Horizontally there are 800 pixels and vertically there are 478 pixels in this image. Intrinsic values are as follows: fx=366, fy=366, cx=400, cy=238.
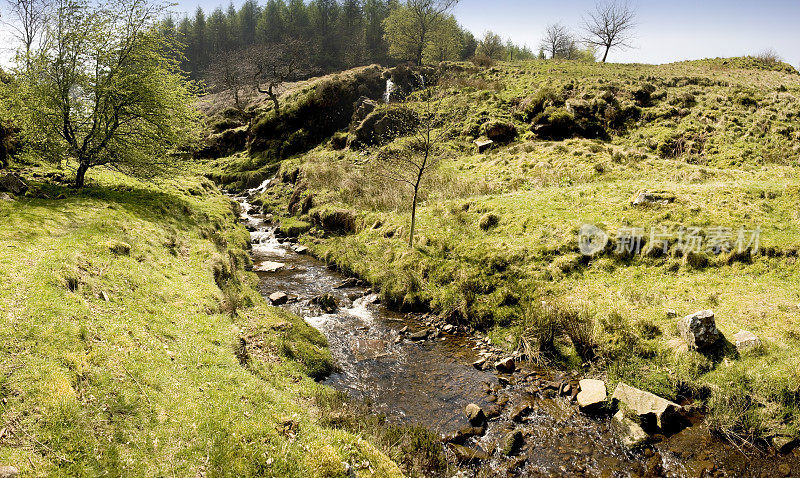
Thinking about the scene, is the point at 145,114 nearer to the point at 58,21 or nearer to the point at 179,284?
the point at 58,21

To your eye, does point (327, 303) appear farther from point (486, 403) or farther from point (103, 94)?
point (103, 94)

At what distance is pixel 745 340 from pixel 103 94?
88.0 feet

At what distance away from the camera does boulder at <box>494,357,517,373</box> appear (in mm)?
11938

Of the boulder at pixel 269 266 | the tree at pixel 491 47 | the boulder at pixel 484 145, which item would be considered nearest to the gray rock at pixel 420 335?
the boulder at pixel 269 266

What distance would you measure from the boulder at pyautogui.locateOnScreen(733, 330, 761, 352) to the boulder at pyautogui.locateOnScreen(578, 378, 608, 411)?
3649 millimetres

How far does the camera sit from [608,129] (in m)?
33.0

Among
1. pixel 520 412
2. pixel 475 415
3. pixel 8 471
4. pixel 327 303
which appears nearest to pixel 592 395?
pixel 520 412

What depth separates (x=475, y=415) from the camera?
970 centimetres

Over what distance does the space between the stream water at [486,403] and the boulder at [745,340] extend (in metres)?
2.69

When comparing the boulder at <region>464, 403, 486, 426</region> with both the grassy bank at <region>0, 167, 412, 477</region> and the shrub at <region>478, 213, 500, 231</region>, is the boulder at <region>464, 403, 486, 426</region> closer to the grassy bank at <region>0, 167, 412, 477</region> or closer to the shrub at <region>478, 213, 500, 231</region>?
the grassy bank at <region>0, 167, 412, 477</region>

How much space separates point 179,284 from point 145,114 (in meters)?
12.1

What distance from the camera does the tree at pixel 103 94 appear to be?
55.7 feet

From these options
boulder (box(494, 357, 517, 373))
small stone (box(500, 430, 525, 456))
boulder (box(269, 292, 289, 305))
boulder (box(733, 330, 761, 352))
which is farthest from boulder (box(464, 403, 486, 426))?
boulder (box(269, 292, 289, 305))

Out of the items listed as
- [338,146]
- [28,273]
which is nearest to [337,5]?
[338,146]
